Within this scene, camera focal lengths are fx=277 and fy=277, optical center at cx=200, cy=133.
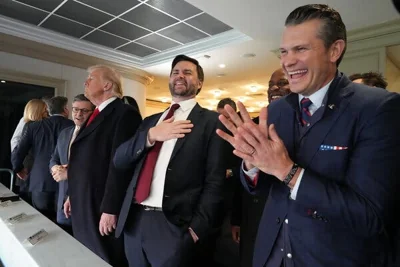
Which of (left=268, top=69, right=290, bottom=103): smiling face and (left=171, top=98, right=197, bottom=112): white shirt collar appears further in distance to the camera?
(left=268, top=69, right=290, bottom=103): smiling face

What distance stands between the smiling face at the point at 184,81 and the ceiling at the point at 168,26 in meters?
2.24

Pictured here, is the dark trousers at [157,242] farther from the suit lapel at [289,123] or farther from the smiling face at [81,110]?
the smiling face at [81,110]

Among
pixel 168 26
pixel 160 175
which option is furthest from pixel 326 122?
pixel 168 26

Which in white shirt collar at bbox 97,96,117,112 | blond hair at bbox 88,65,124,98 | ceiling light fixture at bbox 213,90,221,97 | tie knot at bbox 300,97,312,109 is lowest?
tie knot at bbox 300,97,312,109

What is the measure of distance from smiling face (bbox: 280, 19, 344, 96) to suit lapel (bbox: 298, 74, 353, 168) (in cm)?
6

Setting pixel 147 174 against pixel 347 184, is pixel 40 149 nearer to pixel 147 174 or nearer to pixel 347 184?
pixel 147 174

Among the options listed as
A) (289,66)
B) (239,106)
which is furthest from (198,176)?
(289,66)

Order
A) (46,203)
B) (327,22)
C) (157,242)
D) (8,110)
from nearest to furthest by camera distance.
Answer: (327,22), (157,242), (46,203), (8,110)

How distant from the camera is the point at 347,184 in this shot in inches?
30.0

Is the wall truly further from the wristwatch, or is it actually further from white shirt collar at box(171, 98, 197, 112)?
the wristwatch

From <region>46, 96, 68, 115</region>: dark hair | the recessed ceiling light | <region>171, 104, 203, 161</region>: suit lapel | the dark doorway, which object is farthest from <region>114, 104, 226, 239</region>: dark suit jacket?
the dark doorway

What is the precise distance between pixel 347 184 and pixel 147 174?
0.98m

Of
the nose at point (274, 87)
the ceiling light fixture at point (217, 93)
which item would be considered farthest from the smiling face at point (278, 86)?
the ceiling light fixture at point (217, 93)

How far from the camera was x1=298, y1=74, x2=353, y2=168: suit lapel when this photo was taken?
0.81 meters
